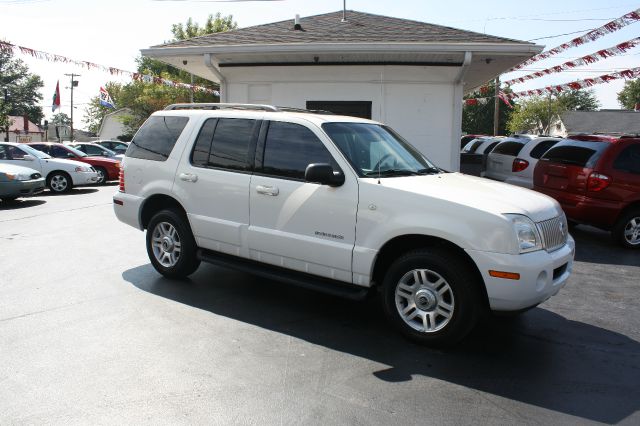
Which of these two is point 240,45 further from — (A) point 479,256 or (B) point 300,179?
(A) point 479,256

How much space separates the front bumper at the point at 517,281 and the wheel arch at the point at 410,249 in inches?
5.1

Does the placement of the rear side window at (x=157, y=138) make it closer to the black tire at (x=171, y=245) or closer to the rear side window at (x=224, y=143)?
the rear side window at (x=224, y=143)

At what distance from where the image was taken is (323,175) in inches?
182

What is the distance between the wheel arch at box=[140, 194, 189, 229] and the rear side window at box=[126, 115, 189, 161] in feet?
1.47

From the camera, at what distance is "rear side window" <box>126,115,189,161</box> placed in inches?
244

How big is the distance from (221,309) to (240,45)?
7.26 metres

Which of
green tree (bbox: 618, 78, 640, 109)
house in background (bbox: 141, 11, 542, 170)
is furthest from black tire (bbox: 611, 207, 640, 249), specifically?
green tree (bbox: 618, 78, 640, 109)

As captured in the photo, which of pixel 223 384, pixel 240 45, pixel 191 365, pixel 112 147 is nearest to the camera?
pixel 223 384

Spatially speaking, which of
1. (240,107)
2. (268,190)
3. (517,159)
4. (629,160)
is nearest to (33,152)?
(240,107)

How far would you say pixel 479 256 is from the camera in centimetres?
413

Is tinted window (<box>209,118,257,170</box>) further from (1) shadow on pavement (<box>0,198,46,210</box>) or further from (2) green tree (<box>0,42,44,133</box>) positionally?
(2) green tree (<box>0,42,44,133</box>)

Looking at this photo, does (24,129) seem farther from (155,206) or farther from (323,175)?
(323,175)

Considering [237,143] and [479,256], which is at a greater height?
[237,143]

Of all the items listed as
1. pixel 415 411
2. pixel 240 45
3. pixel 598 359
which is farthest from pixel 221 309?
pixel 240 45
